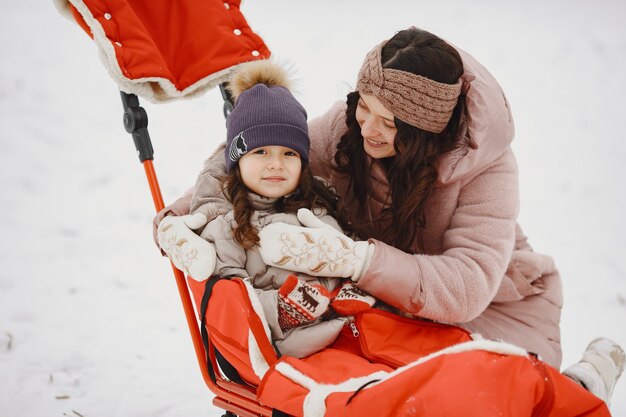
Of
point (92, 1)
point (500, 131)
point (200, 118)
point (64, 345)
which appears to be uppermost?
point (92, 1)

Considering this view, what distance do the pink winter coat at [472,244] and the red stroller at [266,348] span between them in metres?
0.09

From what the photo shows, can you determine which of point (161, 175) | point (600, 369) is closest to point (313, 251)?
point (600, 369)

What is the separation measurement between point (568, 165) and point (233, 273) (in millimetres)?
3483

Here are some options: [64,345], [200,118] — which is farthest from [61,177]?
[64,345]

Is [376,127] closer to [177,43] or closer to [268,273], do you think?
[268,273]

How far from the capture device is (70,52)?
4723mm

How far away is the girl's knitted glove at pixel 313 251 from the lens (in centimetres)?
157

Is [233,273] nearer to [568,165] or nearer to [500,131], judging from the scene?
[500,131]

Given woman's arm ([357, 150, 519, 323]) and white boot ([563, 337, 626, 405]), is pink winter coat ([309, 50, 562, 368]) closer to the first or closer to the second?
woman's arm ([357, 150, 519, 323])

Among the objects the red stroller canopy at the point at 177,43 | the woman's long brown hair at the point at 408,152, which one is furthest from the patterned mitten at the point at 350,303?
the red stroller canopy at the point at 177,43

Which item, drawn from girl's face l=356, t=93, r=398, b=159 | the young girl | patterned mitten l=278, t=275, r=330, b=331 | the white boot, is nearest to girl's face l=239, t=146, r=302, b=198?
the young girl

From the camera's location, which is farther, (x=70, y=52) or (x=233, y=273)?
(x=70, y=52)

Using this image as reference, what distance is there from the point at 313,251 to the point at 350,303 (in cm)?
17

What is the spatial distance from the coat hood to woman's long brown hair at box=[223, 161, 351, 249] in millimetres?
329
